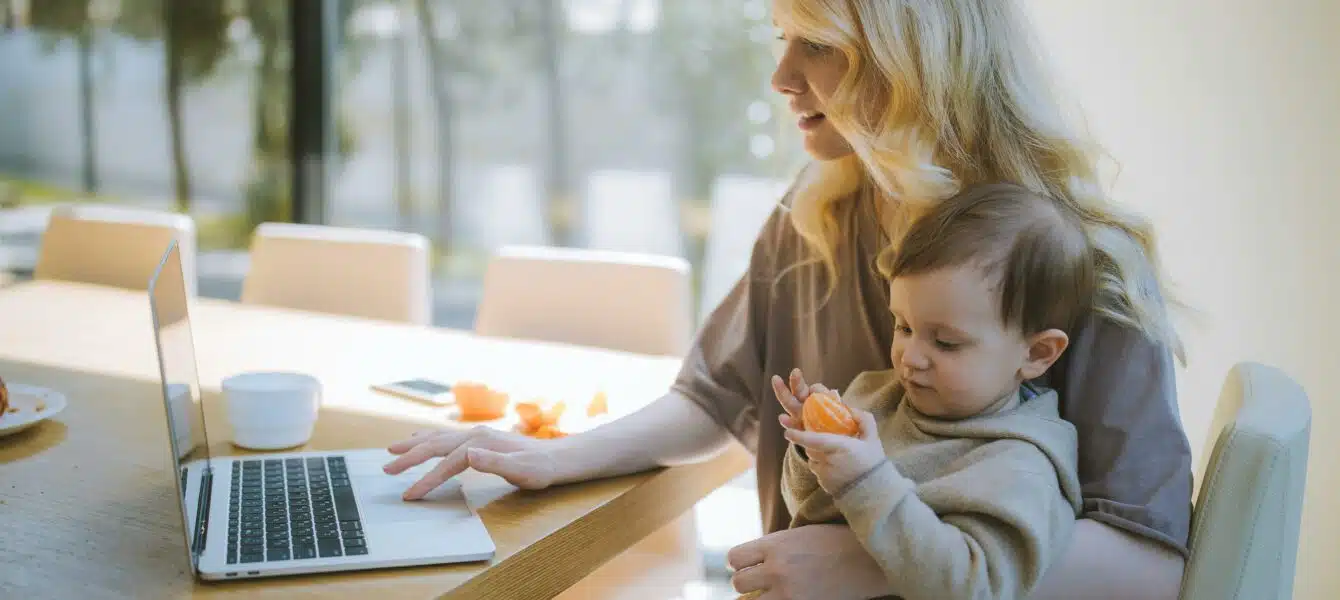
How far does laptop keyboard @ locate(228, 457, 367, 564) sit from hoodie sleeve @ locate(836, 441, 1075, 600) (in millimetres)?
481

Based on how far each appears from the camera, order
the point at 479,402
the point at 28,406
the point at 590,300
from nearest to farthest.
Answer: the point at 28,406 → the point at 479,402 → the point at 590,300

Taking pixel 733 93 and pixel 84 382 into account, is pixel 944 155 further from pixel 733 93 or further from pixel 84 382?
pixel 733 93

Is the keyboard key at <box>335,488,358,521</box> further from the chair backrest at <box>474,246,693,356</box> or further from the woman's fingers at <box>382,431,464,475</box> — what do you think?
the chair backrest at <box>474,246,693,356</box>

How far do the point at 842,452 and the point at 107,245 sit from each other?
2.52 meters

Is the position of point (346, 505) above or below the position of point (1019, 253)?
below

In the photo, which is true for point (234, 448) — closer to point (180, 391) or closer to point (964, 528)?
point (180, 391)

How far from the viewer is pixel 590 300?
7.71 feet

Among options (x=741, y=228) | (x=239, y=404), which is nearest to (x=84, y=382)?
(x=239, y=404)

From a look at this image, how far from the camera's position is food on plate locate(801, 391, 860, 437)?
3.52ft

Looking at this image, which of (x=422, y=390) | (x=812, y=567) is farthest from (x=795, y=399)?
(x=422, y=390)

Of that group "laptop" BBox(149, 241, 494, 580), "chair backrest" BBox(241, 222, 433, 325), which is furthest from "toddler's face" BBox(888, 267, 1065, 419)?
"chair backrest" BBox(241, 222, 433, 325)

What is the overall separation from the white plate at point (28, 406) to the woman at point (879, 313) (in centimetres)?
51

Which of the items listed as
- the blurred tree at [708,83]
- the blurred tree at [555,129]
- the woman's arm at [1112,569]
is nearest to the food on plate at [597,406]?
the woman's arm at [1112,569]

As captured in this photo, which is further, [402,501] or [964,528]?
[402,501]
